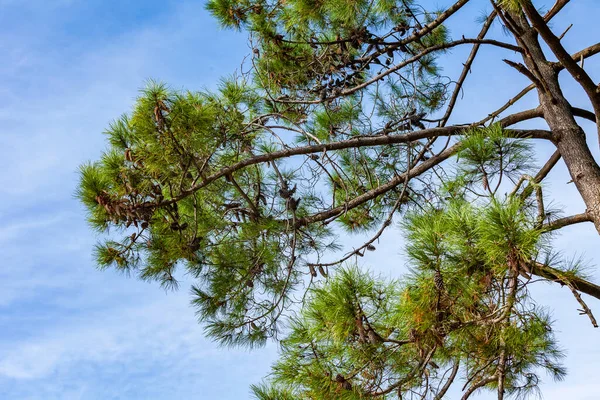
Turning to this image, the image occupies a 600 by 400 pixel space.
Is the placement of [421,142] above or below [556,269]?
above

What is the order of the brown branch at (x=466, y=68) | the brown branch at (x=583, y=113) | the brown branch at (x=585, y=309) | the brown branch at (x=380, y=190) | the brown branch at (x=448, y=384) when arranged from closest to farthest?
the brown branch at (x=585, y=309)
the brown branch at (x=448, y=384)
the brown branch at (x=380, y=190)
the brown branch at (x=583, y=113)
the brown branch at (x=466, y=68)

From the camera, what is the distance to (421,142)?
Result: 3.01 m

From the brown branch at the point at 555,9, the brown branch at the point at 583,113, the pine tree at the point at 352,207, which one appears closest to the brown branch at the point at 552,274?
the pine tree at the point at 352,207

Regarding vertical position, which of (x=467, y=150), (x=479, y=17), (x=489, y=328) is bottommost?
(x=489, y=328)

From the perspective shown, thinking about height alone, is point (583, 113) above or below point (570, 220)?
above

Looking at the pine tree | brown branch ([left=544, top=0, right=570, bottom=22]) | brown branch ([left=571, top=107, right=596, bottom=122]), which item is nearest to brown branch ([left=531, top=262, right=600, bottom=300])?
the pine tree

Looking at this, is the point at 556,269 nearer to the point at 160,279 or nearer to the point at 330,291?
the point at 330,291

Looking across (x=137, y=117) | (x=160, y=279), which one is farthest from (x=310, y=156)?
(x=160, y=279)

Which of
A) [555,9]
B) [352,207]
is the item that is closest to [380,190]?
[352,207]

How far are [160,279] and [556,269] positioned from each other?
1790 mm

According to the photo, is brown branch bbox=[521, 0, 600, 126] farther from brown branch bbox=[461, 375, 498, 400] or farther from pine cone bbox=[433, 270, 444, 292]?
brown branch bbox=[461, 375, 498, 400]

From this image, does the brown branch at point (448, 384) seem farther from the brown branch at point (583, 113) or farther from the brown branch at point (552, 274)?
the brown branch at point (583, 113)

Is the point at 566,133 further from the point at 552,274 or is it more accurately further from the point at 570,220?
the point at 552,274

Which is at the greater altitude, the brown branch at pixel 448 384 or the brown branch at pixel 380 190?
the brown branch at pixel 380 190
